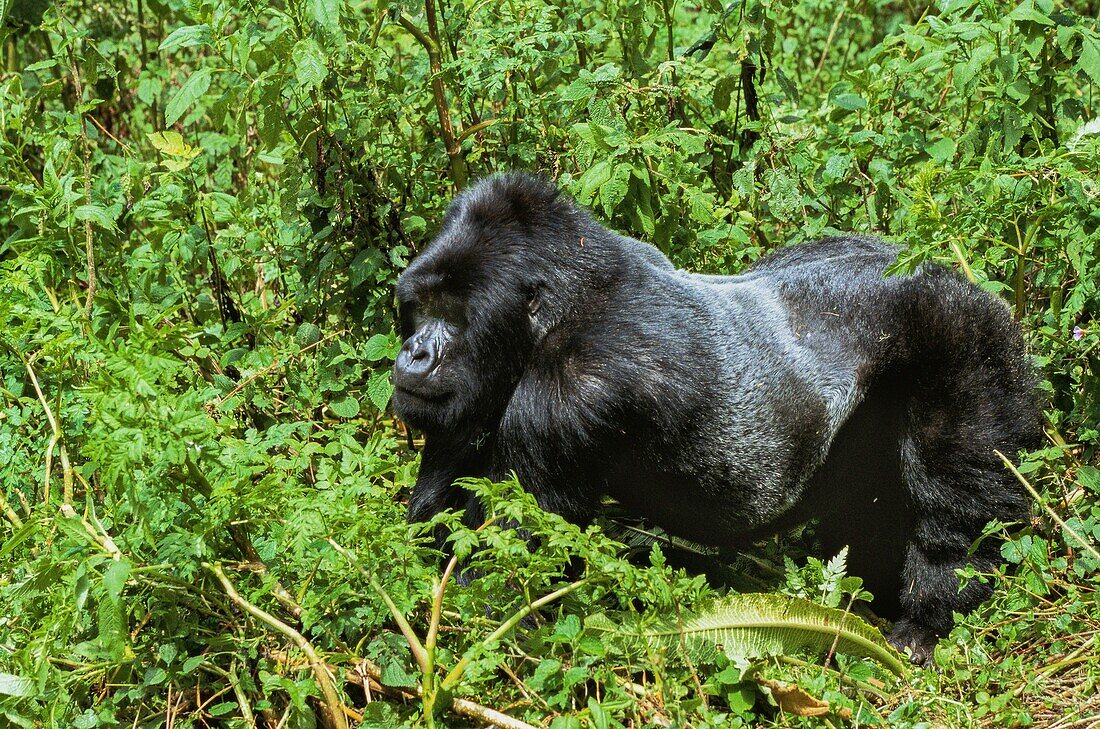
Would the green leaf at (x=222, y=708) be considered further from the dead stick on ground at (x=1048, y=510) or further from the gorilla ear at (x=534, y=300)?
the dead stick on ground at (x=1048, y=510)

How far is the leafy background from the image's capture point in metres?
2.55

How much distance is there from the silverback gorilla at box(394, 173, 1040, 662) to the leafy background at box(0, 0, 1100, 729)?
0.61ft

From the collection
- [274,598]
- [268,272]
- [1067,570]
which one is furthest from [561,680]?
[268,272]

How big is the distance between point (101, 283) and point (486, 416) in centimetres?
Result: 158

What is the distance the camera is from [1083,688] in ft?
9.52

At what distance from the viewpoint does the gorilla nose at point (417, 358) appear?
3.29 metres

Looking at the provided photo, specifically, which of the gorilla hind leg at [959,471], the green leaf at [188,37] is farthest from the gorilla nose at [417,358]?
the gorilla hind leg at [959,471]

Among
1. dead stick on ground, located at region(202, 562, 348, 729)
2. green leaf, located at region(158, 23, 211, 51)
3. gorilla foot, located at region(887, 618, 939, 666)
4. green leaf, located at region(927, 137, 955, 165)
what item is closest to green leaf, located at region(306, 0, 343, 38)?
green leaf, located at region(158, 23, 211, 51)

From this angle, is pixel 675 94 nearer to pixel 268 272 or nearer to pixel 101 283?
pixel 268 272

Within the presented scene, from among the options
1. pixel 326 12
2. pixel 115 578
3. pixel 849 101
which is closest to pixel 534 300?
pixel 326 12

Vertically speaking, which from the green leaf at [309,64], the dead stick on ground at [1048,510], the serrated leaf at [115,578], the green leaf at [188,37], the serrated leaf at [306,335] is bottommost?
the dead stick on ground at [1048,510]

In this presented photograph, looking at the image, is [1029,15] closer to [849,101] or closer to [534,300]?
[849,101]

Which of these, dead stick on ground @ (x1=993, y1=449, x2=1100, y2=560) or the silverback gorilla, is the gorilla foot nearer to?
the silverback gorilla

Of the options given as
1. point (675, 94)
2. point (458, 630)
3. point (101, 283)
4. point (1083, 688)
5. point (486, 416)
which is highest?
point (675, 94)
